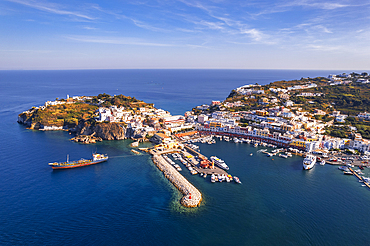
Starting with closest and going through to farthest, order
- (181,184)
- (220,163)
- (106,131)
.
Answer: (181,184) → (220,163) → (106,131)

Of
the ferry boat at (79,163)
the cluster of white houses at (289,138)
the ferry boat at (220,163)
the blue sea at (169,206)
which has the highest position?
the cluster of white houses at (289,138)

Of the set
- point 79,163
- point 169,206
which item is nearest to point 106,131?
point 79,163

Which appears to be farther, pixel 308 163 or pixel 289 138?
pixel 289 138

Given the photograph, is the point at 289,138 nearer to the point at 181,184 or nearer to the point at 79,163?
the point at 181,184

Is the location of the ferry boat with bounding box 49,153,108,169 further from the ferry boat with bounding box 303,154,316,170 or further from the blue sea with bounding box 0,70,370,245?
the ferry boat with bounding box 303,154,316,170

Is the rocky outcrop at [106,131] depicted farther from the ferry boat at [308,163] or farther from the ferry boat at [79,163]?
the ferry boat at [308,163]

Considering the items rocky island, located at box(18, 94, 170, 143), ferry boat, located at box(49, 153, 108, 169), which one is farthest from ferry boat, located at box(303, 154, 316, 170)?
ferry boat, located at box(49, 153, 108, 169)

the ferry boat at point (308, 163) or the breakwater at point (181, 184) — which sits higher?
the ferry boat at point (308, 163)

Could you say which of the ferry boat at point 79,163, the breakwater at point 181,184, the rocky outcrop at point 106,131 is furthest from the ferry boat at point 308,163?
the rocky outcrop at point 106,131

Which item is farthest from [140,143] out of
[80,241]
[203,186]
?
[80,241]

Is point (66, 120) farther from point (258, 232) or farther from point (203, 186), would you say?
point (258, 232)
